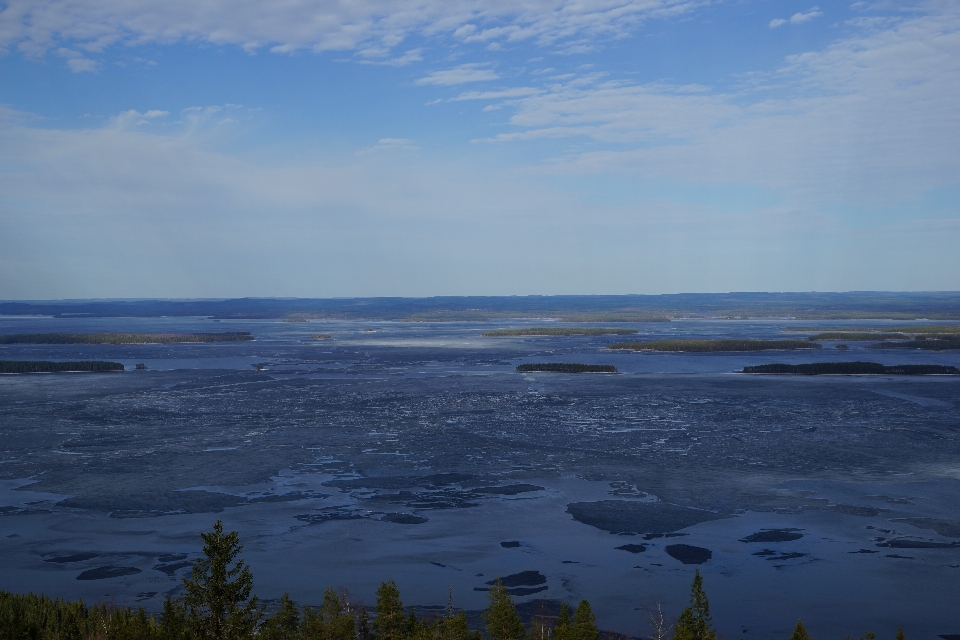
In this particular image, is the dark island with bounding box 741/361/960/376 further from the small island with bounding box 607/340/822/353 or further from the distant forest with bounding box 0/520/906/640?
the distant forest with bounding box 0/520/906/640

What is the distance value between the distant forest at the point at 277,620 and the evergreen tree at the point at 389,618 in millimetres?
14

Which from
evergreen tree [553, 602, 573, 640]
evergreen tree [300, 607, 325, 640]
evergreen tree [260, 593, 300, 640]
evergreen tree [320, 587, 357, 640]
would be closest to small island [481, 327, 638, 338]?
evergreen tree [320, 587, 357, 640]

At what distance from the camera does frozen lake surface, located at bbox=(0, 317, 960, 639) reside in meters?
14.7

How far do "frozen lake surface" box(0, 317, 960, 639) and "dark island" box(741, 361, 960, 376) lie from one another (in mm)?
8547

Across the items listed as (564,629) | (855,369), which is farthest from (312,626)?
(855,369)

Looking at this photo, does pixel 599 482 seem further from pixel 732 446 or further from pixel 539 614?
pixel 539 614

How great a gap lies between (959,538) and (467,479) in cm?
1109

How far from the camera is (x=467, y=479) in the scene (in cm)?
2197

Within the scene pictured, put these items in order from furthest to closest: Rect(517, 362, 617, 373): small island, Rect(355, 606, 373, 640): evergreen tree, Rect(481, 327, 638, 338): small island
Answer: Rect(481, 327, 638, 338): small island < Rect(517, 362, 617, 373): small island < Rect(355, 606, 373, 640): evergreen tree

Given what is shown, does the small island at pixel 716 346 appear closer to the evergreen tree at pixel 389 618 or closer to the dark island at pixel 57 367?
the dark island at pixel 57 367

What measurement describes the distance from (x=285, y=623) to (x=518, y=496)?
858 cm

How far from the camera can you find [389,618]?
1191 cm

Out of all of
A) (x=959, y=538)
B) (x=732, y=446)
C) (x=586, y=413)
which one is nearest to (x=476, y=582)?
(x=959, y=538)

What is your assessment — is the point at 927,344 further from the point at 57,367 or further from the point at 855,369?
the point at 57,367
